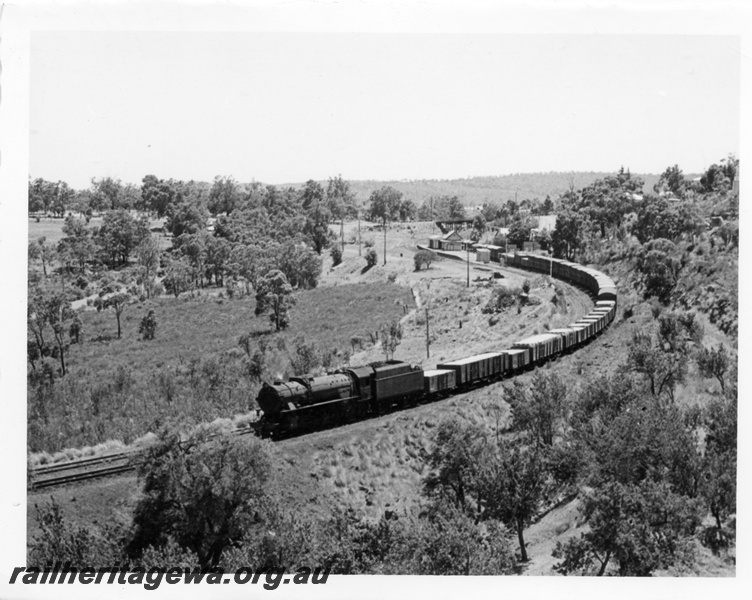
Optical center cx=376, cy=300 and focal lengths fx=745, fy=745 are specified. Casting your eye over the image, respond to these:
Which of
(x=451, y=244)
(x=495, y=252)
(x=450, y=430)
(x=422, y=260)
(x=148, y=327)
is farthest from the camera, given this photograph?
(x=451, y=244)

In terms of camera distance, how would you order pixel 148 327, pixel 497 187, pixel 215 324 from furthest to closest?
pixel 497 187
pixel 215 324
pixel 148 327

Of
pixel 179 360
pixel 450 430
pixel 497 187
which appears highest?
pixel 497 187

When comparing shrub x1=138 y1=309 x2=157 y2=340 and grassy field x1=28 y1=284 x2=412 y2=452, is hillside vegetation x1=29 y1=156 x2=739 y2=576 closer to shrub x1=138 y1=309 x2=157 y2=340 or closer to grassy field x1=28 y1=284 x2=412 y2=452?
grassy field x1=28 y1=284 x2=412 y2=452

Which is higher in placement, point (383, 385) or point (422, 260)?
point (422, 260)

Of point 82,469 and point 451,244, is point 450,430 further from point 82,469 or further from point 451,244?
point 451,244

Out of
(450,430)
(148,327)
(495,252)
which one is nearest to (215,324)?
(148,327)

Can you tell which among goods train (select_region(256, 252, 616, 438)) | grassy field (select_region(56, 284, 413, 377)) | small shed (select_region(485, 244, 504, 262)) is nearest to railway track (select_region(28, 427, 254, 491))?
goods train (select_region(256, 252, 616, 438))

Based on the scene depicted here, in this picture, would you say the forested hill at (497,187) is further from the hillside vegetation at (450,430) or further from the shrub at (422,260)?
the hillside vegetation at (450,430)

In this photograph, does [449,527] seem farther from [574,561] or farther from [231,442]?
[231,442]

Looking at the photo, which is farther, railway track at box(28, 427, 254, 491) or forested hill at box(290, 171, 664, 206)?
forested hill at box(290, 171, 664, 206)
